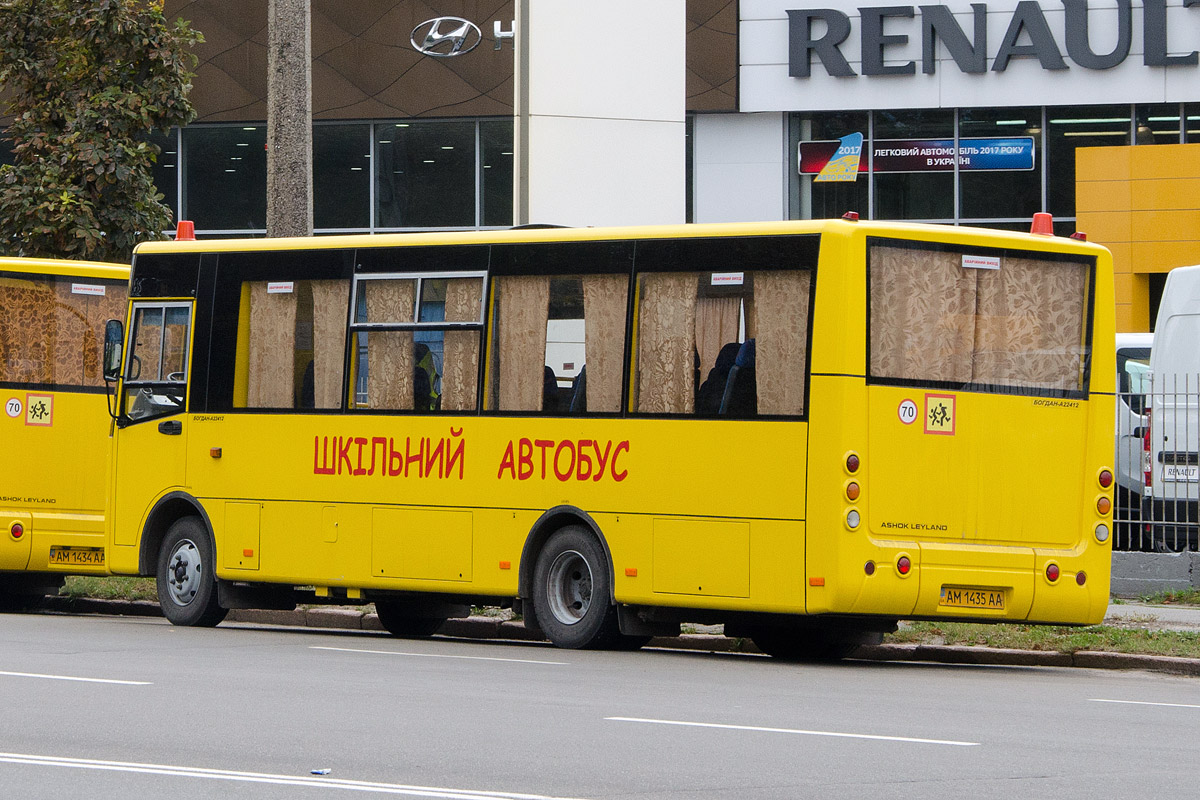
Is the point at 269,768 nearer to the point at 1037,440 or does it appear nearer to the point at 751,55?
the point at 1037,440

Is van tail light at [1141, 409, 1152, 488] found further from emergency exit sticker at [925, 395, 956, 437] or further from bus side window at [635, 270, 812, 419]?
bus side window at [635, 270, 812, 419]

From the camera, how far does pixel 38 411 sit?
17938 mm

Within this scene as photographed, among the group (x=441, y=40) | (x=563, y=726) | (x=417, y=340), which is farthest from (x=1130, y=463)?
(x=441, y=40)

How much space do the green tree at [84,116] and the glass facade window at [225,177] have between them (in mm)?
12669

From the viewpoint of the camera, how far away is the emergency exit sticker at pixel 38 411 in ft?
58.8

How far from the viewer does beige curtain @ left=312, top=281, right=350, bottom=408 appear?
49.6ft

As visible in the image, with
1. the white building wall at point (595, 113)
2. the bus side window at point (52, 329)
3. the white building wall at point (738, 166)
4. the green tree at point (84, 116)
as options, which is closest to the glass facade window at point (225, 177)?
the white building wall at point (738, 166)

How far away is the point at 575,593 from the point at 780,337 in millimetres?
2498

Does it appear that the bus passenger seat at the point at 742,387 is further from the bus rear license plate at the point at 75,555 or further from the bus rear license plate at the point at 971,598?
the bus rear license plate at the point at 75,555

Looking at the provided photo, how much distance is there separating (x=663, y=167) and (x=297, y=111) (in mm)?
3939

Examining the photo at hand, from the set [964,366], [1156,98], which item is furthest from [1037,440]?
[1156,98]

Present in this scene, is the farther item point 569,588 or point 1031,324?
point 569,588

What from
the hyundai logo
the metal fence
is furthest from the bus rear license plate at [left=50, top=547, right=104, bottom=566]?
the hyundai logo

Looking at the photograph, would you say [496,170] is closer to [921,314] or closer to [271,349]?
[271,349]
